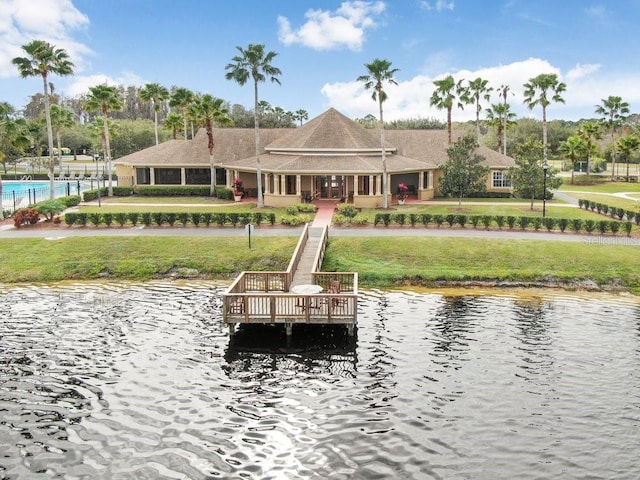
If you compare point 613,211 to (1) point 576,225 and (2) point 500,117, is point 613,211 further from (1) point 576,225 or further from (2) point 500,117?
(2) point 500,117

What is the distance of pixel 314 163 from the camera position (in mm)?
52156

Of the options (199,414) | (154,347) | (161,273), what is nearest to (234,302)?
(154,347)

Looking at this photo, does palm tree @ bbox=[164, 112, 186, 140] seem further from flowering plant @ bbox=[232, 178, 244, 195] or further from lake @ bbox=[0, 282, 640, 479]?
lake @ bbox=[0, 282, 640, 479]

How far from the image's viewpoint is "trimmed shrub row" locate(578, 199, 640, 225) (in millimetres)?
41719

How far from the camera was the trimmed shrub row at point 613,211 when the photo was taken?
4172 centimetres

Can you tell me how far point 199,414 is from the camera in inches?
651

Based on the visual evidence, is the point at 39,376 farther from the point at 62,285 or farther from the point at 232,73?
the point at 232,73

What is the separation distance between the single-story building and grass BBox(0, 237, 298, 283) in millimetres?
16059

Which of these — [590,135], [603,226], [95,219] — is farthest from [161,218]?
[590,135]

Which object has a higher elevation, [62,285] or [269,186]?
[269,186]

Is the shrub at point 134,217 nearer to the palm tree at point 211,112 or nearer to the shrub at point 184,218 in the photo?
the shrub at point 184,218

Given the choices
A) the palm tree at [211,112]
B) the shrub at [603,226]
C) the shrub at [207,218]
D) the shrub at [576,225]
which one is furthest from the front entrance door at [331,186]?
the shrub at [603,226]

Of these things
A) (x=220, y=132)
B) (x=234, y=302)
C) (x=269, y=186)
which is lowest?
(x=234, y=302)

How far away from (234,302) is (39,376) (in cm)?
700
